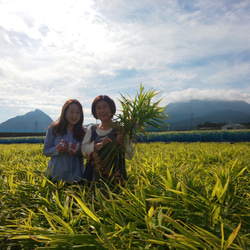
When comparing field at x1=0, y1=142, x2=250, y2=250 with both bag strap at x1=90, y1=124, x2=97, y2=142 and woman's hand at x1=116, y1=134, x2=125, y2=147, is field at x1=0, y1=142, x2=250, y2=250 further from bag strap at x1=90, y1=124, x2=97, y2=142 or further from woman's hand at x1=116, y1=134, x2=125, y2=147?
bag strap at x1=90, y1=124, x2=97, y2=142

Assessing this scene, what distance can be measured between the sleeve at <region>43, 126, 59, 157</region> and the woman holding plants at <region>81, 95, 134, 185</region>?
423mm

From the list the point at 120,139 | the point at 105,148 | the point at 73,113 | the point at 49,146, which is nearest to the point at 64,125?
the point at 73,113

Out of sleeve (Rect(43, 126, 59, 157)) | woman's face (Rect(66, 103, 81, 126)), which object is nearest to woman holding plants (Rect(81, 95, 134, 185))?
woman's face (Rect(66, 103, 81, 126))

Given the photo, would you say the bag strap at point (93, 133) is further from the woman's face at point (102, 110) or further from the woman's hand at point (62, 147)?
the woman's hand at point (62, 147)

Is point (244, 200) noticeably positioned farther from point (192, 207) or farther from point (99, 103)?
point (99, 103)

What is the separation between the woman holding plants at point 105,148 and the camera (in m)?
1.76

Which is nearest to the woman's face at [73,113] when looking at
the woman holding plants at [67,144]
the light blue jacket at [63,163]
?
the woman holding plants at [67,144]

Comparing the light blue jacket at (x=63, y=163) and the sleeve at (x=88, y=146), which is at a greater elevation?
the sleeve at (x=88, y=146)

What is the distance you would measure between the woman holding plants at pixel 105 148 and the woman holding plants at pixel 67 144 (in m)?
0.23

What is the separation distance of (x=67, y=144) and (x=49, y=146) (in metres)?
0.30

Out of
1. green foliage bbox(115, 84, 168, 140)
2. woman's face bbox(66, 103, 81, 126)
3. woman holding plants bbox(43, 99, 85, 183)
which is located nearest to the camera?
green foliage bbox(115, 84, 168, 140)

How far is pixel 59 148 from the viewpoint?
7.16 ft

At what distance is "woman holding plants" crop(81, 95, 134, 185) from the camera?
176 centimetres

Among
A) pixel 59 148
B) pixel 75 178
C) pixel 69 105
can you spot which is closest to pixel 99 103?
pixel 69 105
